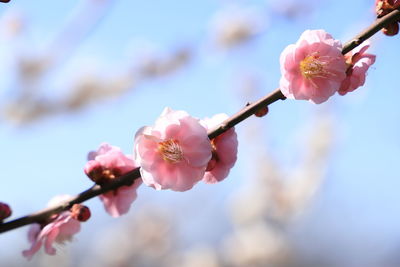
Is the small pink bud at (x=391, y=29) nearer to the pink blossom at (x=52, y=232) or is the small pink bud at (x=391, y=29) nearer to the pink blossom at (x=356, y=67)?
the pink blossom at (x=356, y=67)

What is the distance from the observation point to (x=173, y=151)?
1.89 feet

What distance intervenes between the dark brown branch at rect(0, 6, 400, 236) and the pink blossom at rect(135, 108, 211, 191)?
0.02 m

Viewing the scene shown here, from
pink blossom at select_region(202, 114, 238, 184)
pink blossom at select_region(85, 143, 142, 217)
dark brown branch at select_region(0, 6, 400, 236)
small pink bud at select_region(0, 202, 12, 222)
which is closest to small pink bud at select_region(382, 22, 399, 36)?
dark brown branch at select_region(0, 6, 400, 236)

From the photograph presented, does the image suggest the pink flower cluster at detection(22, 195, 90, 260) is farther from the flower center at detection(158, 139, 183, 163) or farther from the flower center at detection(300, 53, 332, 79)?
the flower center at detection(300, 53, 332, 79)

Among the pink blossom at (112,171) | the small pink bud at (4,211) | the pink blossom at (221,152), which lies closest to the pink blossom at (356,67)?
the pink blossom at (221,152)

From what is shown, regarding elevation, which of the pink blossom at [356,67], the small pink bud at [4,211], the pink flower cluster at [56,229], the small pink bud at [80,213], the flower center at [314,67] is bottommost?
the pink blossom at [356,67]

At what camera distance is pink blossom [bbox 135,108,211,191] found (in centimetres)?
54

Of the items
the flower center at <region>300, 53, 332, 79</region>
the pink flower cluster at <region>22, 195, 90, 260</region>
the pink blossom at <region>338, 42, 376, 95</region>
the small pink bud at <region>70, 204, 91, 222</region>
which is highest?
the pink flower cluster at <region>22, 195, 90, 260</region>

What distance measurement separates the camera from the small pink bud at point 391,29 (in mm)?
547

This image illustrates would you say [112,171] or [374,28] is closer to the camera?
[374,28]

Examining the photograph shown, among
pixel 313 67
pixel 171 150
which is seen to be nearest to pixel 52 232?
pixel 171 150

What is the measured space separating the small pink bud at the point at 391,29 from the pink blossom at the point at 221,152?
0.61 ft

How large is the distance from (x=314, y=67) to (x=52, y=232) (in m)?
0.35

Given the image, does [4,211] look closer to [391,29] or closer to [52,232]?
[52,232]
